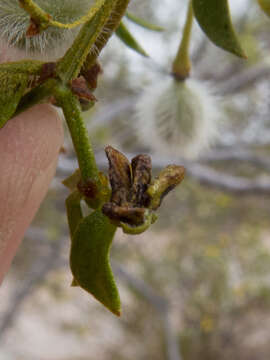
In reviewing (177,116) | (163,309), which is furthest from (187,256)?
(177,116)

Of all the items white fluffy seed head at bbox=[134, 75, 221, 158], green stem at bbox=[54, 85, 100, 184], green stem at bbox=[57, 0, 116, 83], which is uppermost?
white fluffy seed head at bbox=[134, 75, 221, 158]

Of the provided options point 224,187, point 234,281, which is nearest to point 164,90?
point 224,187

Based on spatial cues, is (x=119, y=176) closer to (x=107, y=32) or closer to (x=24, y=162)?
(x=107, y=32)

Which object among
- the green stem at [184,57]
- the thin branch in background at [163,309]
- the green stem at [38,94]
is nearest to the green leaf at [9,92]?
the green stem at [38,94]

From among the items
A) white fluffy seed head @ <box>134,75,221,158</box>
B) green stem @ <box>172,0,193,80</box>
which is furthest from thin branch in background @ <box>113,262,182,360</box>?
green stem @ <box>172,0,193,80</box>

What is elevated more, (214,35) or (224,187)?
(224,187)

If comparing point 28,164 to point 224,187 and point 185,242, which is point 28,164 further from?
point 185,242

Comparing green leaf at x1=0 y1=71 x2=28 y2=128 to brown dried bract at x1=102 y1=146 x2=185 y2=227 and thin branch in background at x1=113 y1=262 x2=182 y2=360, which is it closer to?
brown dried bract at x1=102 y1=146 x2=185 y2=227
